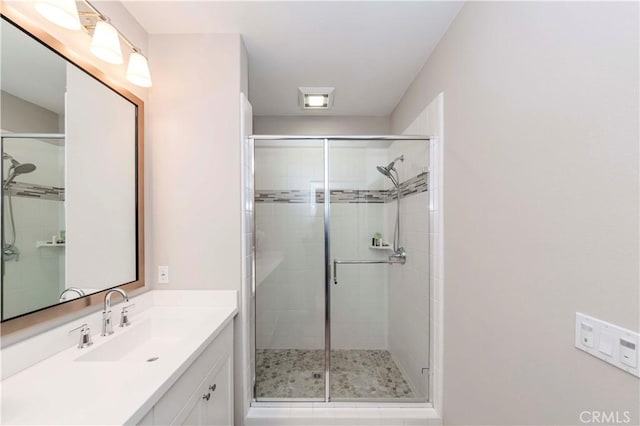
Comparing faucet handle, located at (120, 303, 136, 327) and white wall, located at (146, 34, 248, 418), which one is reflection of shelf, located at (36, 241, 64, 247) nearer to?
faucet handle, located at (120, 303, 136, 327)

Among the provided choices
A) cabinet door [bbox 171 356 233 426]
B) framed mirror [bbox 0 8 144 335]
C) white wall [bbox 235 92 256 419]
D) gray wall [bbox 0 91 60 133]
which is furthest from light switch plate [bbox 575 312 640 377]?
gray wall [bbox 0 91 60 133]

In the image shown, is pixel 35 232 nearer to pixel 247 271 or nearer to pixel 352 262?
pixel 247 271

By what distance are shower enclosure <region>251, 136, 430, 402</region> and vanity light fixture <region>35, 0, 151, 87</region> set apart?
82cm

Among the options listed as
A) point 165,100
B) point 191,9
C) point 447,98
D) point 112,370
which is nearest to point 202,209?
point 165,100

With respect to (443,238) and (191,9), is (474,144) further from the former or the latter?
(191,9)

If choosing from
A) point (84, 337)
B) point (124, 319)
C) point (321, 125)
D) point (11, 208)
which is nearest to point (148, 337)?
point (124, 319)

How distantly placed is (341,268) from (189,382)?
1615mm

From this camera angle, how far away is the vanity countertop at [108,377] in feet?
2.56

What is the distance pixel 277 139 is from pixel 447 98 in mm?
1204

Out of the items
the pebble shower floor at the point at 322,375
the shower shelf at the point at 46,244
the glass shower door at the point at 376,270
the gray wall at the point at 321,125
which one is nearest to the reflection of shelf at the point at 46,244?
the shower shelf at the point at 46,244

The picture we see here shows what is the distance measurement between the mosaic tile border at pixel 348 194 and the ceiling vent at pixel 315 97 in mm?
954

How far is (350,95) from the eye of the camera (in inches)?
111

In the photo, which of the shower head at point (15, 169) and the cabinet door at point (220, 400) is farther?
the cabinet door at point (220, 400)

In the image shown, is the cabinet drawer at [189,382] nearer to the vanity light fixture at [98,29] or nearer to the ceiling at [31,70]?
the ceiling at [31,70]
